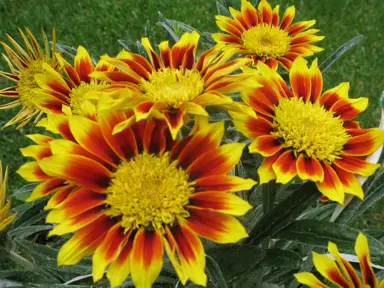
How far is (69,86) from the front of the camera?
3.98ft

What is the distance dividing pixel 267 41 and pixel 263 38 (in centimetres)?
2

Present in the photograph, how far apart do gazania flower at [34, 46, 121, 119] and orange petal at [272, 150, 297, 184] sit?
384mm

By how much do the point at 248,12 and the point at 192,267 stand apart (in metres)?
0.91

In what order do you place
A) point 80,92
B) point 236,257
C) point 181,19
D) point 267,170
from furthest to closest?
point 181,19 < point 80,92 < point 236,257 < point 267,170

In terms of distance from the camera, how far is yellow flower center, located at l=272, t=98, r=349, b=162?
35.7 inches

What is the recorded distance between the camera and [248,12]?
4.89 feet

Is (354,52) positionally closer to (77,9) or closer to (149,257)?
(77,9)

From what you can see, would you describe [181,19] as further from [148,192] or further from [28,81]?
[148,192]

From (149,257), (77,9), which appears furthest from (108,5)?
(149,257)

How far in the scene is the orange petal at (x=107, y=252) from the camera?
2.50 ft

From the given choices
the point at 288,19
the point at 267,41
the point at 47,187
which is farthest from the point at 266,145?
the point at 288,19

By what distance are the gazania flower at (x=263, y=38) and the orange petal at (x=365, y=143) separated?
0.47 metres

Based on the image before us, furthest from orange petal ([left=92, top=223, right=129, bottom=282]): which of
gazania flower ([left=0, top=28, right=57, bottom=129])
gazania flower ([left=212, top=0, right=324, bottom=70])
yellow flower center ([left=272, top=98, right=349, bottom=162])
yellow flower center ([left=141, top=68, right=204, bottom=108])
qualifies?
gazania flower ([left=0, top=28, right=57, bottom=129])

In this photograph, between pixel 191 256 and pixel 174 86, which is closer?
pixel 191 256
